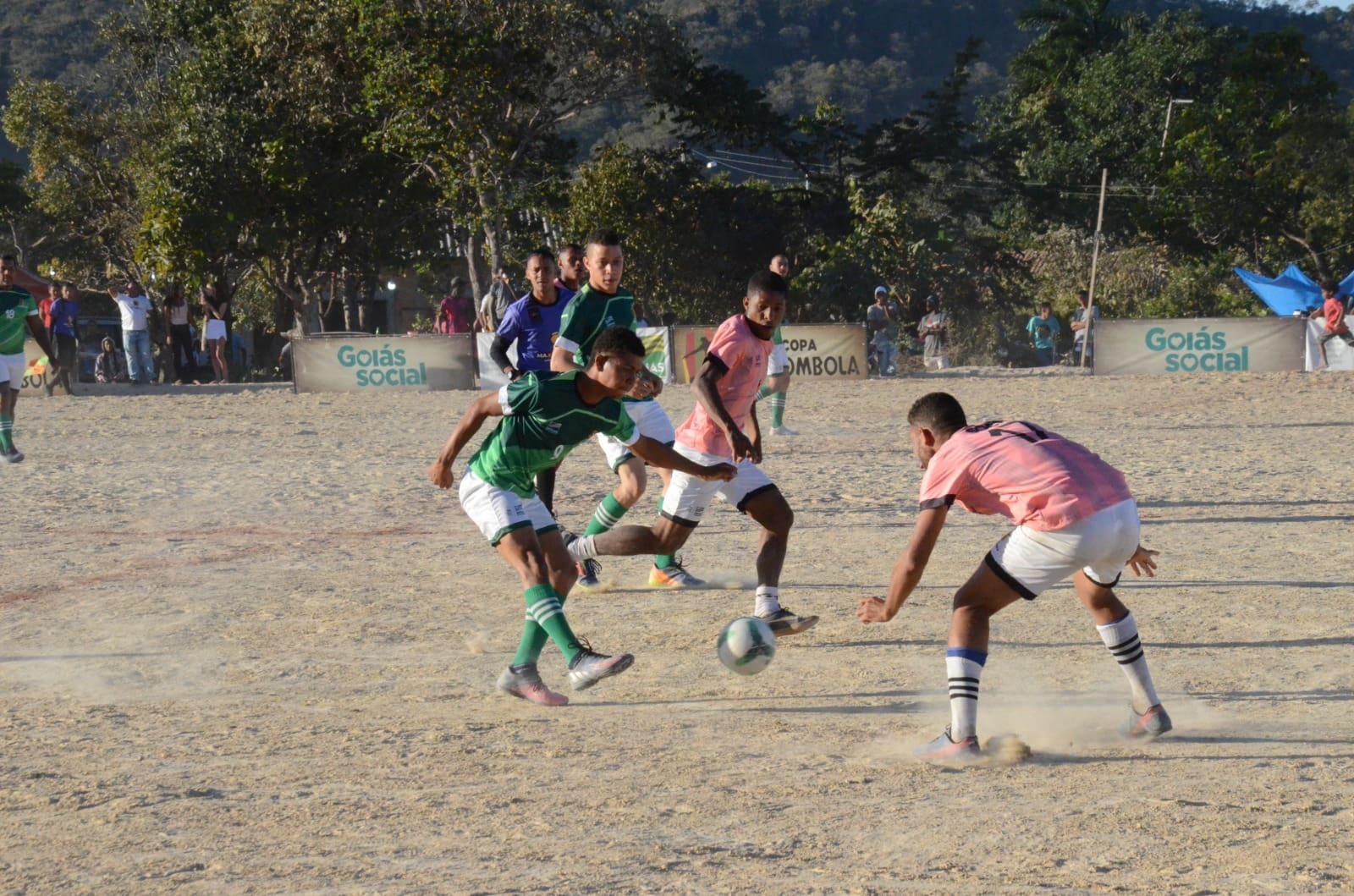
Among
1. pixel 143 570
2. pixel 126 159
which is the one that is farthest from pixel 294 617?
pixel 126 159

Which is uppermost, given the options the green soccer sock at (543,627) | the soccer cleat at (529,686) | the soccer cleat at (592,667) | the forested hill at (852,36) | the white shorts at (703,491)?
the forested hill at (852,36)

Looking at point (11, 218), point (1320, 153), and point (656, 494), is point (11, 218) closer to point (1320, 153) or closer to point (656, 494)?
point (1320, 153)

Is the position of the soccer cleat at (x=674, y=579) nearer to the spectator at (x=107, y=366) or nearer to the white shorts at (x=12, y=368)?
the white shorts at (x=12, y=368)

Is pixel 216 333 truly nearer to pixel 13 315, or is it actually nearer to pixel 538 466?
pixel 13 315

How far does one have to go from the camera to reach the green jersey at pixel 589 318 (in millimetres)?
8625

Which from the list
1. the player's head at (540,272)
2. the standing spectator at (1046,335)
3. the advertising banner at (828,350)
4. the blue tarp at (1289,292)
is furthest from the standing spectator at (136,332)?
the blue tarp at (1289,292)

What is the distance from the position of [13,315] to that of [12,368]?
0.50m

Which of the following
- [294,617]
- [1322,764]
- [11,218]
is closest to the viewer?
[1322,764]

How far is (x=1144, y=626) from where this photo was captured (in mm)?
7484

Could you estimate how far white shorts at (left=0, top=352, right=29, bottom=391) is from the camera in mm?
14596

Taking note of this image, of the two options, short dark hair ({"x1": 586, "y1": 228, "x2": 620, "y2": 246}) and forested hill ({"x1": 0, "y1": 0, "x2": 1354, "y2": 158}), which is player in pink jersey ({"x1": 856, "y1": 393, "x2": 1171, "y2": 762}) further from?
forested hill ({"x1": 0, "y1": 0, "x2": 1354, "y2": 158})

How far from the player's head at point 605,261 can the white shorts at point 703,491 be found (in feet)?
4.65

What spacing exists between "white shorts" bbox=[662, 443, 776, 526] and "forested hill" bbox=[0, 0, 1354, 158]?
117696 mm

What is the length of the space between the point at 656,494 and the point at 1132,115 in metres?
39.3
